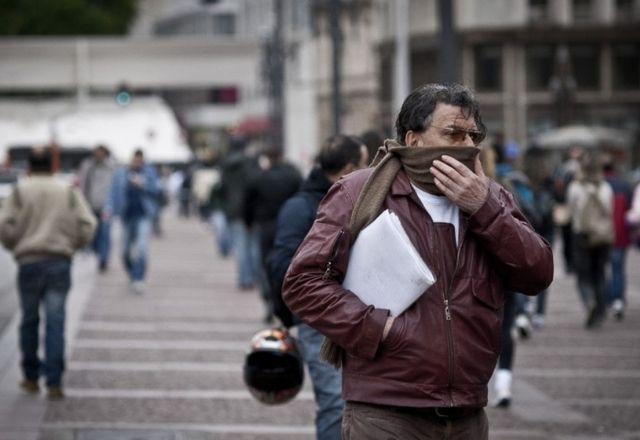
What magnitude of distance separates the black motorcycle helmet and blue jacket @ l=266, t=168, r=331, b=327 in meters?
0.13

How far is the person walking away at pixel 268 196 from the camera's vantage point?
55.2 ft

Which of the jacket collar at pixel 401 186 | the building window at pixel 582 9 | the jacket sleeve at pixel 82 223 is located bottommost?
the jacket sleeve at pixel 82 223

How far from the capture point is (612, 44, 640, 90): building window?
6069 cm

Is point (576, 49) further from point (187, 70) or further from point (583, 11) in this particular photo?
point (187, 70)

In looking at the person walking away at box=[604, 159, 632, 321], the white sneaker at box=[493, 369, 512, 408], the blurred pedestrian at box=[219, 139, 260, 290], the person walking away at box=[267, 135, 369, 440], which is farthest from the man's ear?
the blurred pedestrian at box=[219, 139, 260, 290]

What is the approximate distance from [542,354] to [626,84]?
156 ft

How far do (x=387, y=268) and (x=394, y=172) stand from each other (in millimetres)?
306

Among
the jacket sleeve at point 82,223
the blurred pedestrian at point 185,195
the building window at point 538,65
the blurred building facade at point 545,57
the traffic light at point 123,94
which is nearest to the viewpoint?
the jacket sleeve at point 82,223

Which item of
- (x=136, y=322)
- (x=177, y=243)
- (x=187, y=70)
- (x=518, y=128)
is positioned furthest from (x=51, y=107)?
(x=136, y=322)

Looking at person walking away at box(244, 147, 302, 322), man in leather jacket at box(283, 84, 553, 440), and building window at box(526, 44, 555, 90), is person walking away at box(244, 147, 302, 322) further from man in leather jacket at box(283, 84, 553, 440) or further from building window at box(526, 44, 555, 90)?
building window at box(526, 44, 555, 90)

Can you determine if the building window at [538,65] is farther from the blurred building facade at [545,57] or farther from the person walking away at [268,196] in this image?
the person walking away at [268,196]

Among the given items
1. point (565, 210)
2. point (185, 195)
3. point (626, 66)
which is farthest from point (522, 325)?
point (626, 66)

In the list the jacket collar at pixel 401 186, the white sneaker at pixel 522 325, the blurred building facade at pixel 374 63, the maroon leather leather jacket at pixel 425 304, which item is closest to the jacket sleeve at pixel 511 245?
the maroon leather leather jacket at pixel 425 304

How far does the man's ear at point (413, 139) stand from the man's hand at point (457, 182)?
0.17 metres
